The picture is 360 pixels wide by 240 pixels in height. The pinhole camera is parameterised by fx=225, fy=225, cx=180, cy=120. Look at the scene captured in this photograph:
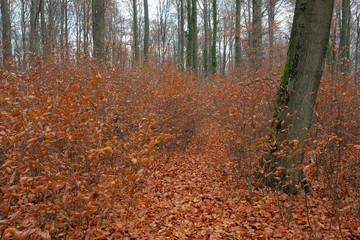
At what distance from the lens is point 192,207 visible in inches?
145

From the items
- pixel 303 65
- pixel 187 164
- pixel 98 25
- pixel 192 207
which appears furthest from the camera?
pixel 98 25

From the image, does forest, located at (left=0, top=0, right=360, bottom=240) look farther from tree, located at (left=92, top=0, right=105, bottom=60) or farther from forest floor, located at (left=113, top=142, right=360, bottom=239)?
tree, located at (left=92, top=0, right=105, bottom=60)

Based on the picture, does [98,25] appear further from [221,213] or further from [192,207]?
[221,213]

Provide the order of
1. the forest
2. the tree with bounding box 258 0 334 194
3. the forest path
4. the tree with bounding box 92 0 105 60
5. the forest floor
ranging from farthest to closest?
1. the tree with bounding box 92 0 105 60
2. the tree with bounding box 258 0 334 194
3. the forest path
4. the forest floor
5. the forest

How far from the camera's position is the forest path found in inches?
120

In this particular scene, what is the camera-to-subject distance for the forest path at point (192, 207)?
304 cm

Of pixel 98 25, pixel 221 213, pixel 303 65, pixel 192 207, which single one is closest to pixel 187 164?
pixel 192 207

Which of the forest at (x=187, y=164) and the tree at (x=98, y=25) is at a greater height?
the tree at (x=98, y=25)

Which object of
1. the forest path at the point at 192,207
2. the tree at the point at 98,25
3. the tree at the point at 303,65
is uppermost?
the tree at the point at 98,25

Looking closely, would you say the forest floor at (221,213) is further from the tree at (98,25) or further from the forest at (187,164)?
the tree at (98,25)

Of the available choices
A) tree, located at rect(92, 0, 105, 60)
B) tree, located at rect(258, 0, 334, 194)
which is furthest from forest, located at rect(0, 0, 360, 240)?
tree, located at rect(92, 0, 105, 60)

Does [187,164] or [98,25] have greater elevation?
[98,25]

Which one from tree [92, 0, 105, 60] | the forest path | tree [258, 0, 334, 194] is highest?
tree [92, 0, 105, 60]

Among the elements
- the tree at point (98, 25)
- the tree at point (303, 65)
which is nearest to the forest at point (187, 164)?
the tree at point (303, 65)
